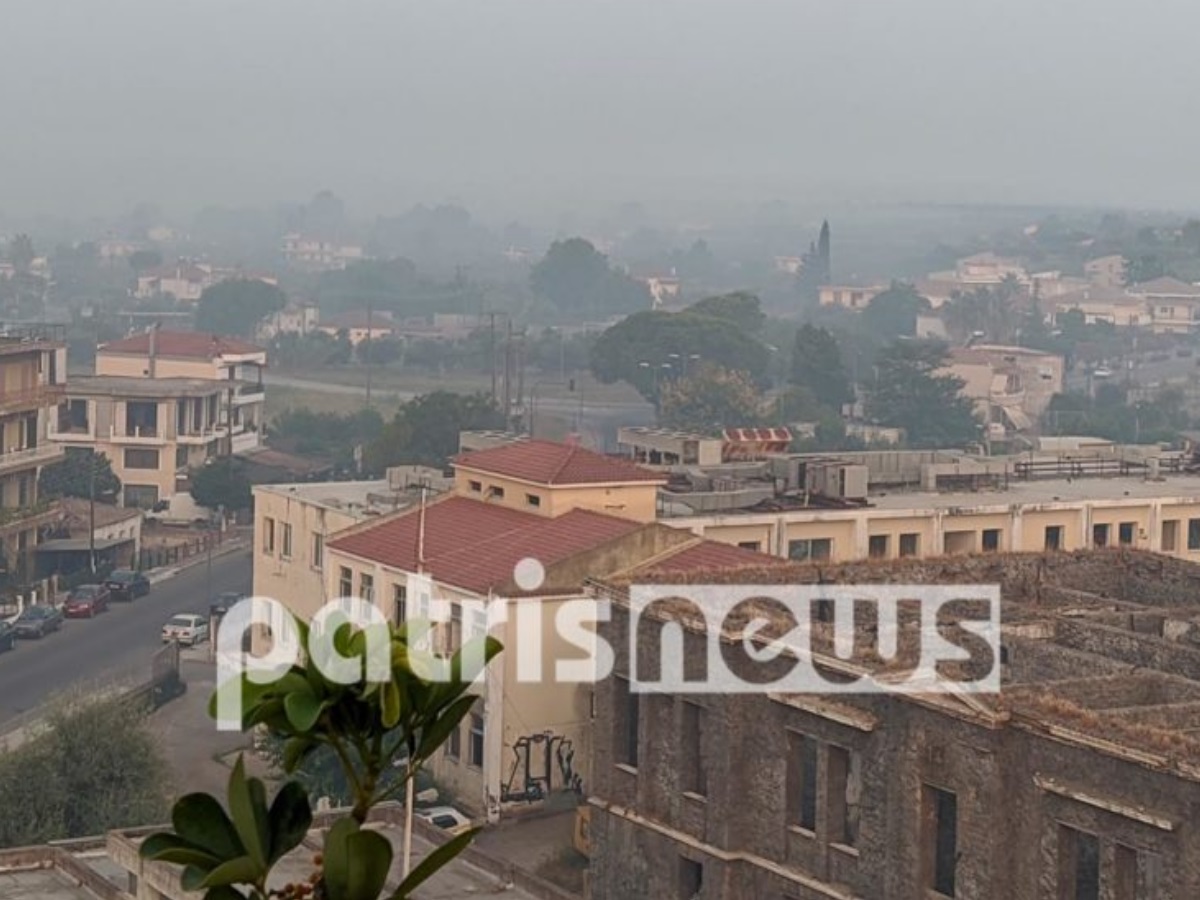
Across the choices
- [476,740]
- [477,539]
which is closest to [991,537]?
[477,539]

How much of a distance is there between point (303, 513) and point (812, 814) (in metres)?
17.2

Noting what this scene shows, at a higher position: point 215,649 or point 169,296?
point 169,296

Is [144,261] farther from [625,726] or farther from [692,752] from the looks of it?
[692,752]

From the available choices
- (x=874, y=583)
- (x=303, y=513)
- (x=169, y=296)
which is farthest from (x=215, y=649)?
(x=169, y=296)

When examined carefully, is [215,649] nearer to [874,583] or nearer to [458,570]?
[458,570]

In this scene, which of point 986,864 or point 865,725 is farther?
point 865,725

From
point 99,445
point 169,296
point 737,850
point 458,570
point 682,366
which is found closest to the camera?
point 737,850

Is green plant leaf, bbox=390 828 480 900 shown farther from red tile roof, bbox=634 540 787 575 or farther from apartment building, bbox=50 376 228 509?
apartment building, bbox=50 376 228 509

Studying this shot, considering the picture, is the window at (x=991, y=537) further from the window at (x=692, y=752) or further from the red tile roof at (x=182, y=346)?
the red tile roof at (x=182, y=346)

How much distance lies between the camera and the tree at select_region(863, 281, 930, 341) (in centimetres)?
14988

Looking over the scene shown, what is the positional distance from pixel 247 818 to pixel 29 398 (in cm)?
4581

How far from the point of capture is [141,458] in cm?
6419

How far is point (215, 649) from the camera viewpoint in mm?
42469

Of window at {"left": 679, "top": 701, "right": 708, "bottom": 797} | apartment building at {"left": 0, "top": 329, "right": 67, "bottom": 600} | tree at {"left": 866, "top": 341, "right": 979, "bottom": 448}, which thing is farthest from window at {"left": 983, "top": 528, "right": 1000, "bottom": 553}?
tree at {"left": 866, "top": 341, "right": 979, "bottom": 448}
